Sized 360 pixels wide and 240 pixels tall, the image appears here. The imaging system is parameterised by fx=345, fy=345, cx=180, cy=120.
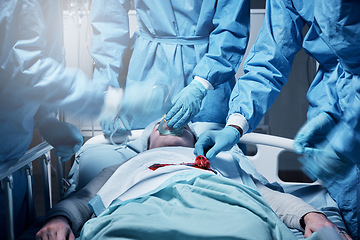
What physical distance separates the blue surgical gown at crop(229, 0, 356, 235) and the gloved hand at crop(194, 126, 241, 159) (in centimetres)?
11

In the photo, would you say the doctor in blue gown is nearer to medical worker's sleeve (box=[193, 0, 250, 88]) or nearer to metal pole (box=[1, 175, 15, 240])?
medical worker's sleeve (box=[193, 0, 250, 88])

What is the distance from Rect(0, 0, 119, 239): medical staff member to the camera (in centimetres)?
91

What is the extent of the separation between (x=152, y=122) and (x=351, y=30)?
1205 mm

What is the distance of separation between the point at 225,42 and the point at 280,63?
0.33 metres

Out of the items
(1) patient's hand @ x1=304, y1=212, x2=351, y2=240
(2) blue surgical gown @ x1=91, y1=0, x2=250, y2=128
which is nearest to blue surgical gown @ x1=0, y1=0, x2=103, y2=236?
(2) blue surgical gown @ x1=91, y1=0, x2=250, y2=128

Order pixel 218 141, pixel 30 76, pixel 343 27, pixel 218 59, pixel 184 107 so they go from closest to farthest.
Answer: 1. pixel 343 27
2. pixel 30 76
3. pixel 218 141
4. pixel 184 107
5. pixel 218 59

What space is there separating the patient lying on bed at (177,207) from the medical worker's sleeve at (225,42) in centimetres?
40

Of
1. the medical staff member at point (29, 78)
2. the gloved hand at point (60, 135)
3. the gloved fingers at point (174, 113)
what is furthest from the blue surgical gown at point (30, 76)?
the gloved fingers at point (174, 113)

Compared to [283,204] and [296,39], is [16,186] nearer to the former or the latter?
[283,204]

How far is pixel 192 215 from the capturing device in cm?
99

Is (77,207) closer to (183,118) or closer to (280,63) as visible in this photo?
(183,118)

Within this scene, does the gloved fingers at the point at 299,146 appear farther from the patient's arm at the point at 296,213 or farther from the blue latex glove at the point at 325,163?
the patient's arm at the point at 296,213

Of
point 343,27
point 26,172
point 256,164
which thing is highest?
point 343,27

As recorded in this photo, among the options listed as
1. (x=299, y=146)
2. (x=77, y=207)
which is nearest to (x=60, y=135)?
(x=77, y=207)
